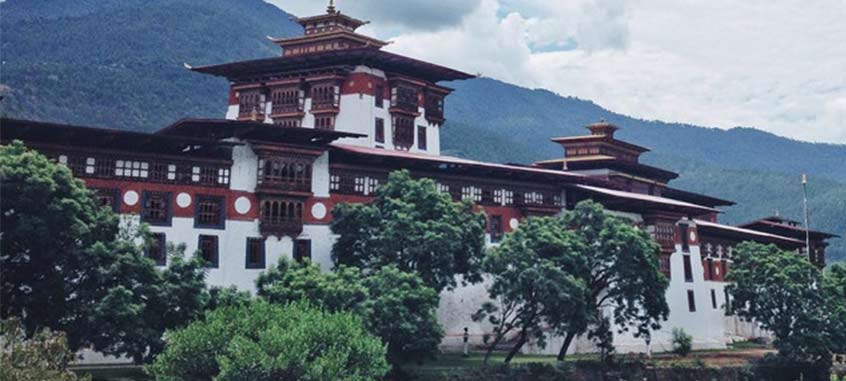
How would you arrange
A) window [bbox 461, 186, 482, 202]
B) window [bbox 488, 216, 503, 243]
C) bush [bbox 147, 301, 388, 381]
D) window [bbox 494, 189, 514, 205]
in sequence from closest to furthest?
bush [bbox 147, 301, 388, 381]
window [bbox 461, 186, 482, 202]
window [bbox 488, 216, 503, 243]
window [bbox 494, 189, 514, 205]

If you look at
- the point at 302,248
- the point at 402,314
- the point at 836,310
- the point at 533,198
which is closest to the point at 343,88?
the point at 533,198

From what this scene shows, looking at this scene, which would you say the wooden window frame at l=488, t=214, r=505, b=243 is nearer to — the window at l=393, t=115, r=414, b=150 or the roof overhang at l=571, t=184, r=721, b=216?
the roof overhang at l=571, t=184, r=721, b=216

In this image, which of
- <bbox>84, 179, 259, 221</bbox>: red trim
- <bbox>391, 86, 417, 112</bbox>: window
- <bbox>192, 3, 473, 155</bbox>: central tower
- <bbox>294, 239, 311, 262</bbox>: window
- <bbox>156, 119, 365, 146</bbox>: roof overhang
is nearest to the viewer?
<bbox>84, 179, 259, 221</bbox>: red trim

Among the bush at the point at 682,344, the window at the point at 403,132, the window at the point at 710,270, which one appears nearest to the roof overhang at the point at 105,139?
the window at the point at 403,132

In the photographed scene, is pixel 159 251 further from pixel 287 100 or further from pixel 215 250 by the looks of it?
pixel 287 100

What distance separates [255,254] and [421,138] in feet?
74.2

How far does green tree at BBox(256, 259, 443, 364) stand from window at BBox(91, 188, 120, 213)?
23.1 ft

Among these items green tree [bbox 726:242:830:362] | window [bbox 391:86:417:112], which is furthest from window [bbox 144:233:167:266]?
green tree [bbox 726:242:830:362]

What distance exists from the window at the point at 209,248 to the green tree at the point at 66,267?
338 inches

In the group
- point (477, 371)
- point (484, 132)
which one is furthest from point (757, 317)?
point (484, 132)

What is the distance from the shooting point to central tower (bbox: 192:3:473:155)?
6300cm

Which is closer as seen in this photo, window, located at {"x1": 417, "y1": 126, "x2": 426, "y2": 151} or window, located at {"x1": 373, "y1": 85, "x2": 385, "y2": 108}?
window, located at {"x1": 373, "y1": 85, "x2": 385, "y2": 108}

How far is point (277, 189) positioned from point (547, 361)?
1652 cm

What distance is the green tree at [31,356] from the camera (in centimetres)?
2414
